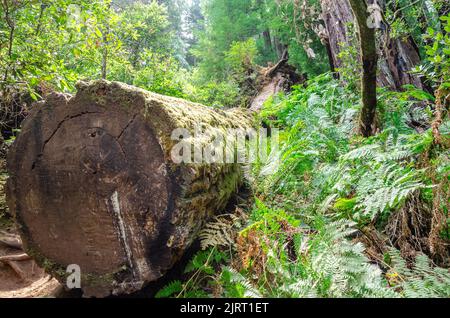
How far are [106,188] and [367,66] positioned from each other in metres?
2.79

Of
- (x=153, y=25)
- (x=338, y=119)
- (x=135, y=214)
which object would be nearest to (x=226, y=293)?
(x=135, y=214)

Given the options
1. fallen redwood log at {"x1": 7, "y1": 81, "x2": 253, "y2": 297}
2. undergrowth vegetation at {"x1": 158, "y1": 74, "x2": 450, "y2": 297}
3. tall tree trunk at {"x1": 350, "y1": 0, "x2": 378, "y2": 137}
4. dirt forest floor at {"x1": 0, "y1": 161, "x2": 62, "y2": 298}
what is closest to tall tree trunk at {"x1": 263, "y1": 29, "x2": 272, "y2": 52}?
tall tree trunk at {"x1": 350, "y1": 0, "x2": 378, "y2": 137}

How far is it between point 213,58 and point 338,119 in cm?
1047

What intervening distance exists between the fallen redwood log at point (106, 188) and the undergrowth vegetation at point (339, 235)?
0.30 m

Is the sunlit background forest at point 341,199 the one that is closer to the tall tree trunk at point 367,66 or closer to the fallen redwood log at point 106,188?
the tall tree trunk at point 367,66

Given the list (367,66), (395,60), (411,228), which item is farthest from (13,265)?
(395,60)

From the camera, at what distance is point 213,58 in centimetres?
1414

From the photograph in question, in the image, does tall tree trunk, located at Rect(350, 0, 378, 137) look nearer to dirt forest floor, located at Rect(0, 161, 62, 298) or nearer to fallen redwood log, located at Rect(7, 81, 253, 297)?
fallen redwood log, located at Rect(7, 81, 253, 297)

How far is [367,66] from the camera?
10.5ft

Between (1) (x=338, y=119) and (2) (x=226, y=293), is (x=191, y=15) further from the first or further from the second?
(2) (x=226, y=293)

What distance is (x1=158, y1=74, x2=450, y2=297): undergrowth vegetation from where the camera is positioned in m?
1.83

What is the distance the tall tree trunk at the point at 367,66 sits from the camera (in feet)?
9.50
